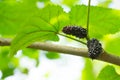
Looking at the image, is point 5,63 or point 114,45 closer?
point 114,45

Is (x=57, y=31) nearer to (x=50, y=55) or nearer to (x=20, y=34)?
(x=20, y=34)

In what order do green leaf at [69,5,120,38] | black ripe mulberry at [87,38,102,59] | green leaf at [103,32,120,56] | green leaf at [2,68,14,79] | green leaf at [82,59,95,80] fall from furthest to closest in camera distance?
1. green leaf at [2,68,14,79]
2. green leaf at [82,59,95,80]
3. green leaf at [103,32,120,56]
4. green leaf at [69,5,120,38]
5. black ripe mulberry at [87,38,102,59]

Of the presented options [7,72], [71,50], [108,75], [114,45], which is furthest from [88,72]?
[71,50]

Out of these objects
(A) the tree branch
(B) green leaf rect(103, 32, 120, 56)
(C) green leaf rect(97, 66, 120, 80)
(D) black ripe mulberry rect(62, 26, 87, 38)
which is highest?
(D) black ripe mulberry rect(62, 26, 87, 38)

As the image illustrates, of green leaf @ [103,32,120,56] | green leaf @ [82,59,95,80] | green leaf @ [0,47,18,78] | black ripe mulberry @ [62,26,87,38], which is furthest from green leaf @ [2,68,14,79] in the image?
black ripe mulberry @ [62,26,87,38]

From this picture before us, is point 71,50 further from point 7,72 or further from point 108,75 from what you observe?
point 7,72

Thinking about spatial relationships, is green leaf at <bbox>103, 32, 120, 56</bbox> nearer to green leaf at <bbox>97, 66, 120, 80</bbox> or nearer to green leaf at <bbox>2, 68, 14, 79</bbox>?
green leaf at <bbox>97, 66, 120, 80</bbox>

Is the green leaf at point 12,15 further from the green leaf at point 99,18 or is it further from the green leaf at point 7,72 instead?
the green leaf at point 7,72

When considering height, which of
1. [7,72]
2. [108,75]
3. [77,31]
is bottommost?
[7,72]
